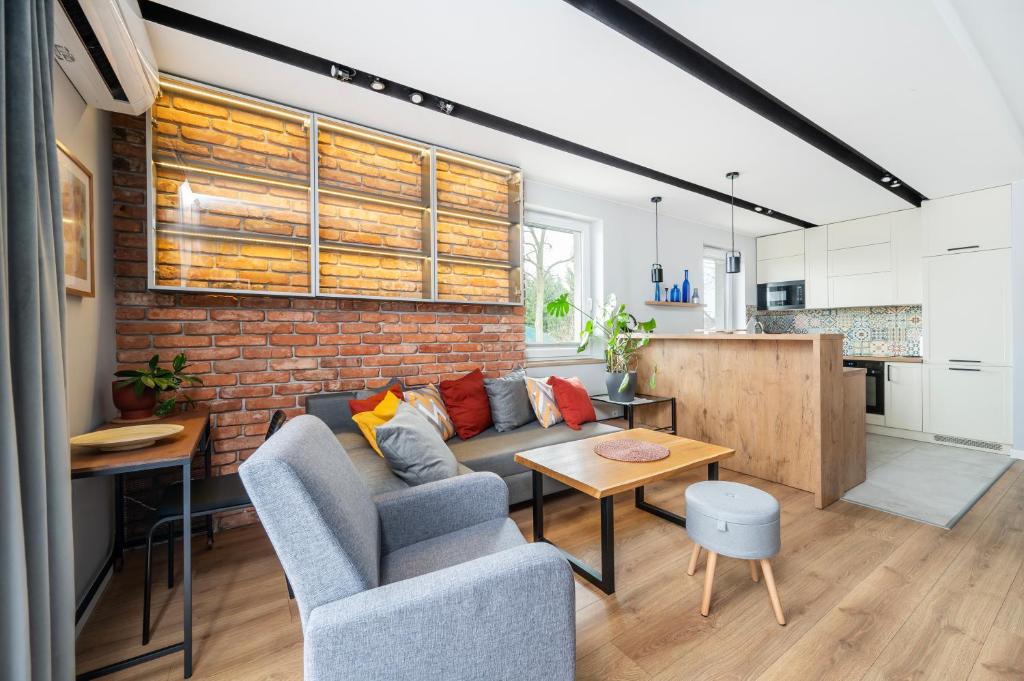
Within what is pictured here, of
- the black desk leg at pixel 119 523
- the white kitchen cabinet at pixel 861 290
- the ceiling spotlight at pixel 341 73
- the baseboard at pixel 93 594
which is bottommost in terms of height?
the baseboard at pixel 93 594

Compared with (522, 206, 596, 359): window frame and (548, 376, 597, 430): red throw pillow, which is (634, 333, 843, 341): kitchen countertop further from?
(548, 376, 597, 430): red throw pillow

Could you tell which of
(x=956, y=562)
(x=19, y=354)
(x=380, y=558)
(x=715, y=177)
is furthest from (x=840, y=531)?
(x=19, y=354)

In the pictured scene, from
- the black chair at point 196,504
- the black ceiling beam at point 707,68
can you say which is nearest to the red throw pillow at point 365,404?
the black chair at point 196,504

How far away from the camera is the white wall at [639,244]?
161 inches

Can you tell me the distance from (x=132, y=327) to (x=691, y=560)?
3.10m

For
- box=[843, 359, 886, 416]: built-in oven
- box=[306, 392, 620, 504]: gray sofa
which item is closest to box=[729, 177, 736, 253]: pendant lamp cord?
box=[843, 359, 886, 416]: built-in oven

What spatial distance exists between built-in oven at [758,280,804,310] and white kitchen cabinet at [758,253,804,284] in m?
0.07

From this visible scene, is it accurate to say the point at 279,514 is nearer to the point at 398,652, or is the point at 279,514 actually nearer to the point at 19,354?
the point at 398,652

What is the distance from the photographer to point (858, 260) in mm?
4988

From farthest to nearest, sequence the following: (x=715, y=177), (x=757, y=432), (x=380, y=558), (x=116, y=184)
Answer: (x=715, y=177), (x=757, y=432), (x=116, y=184), (x=380, y=558)

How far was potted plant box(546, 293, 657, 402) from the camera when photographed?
3.68 metres

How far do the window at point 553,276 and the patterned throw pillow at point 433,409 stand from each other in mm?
1333

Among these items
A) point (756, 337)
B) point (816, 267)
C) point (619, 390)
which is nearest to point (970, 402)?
point (816, 267)

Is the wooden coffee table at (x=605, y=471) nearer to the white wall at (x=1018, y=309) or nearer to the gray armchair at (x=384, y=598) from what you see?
the gray armchair at (x=384, y=598)
